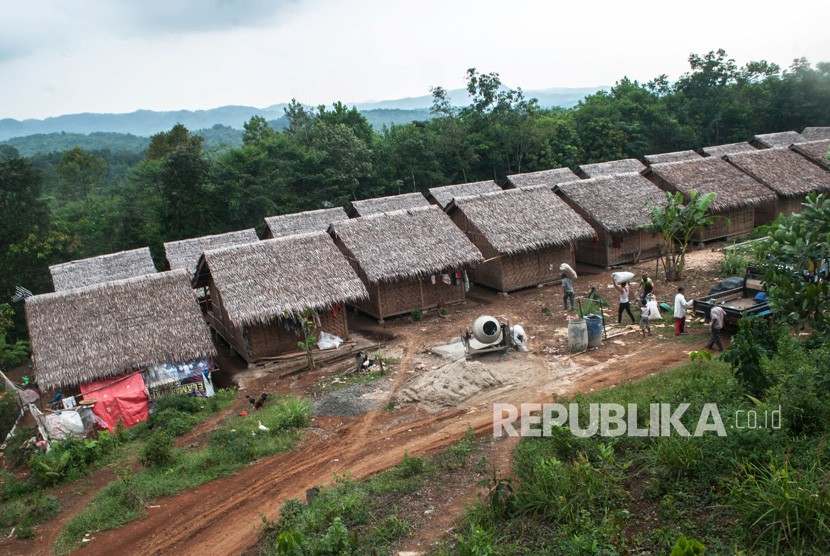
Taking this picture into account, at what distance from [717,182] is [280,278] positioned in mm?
17524

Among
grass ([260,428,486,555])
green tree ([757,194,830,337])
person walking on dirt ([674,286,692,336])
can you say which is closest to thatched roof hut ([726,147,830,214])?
person walking on dirt ([674,286,692,336])

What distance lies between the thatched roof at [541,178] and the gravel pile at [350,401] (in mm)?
18324

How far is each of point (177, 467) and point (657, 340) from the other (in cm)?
1035

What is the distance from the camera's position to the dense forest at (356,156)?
27984 mm

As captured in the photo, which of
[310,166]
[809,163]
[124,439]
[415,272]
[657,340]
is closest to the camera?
[124,439]

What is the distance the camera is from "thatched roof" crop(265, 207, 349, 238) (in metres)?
25.2

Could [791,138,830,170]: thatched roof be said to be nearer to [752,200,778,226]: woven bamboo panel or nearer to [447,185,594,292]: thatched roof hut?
[752,200,778,226]: woven bamboo panel

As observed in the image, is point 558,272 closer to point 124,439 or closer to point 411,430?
point 411,430

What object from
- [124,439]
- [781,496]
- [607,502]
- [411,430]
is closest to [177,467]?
[124,439]

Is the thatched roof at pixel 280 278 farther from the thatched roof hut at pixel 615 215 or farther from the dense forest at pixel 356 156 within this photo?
the dense forest at pixel 356 156

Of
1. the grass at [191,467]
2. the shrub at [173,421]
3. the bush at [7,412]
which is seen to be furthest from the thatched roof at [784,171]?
the bush at [7,412]

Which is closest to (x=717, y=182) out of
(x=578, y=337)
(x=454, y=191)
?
(x=454, y=191)

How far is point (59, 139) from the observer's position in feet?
482

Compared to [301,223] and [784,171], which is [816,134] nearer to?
[784,171]
